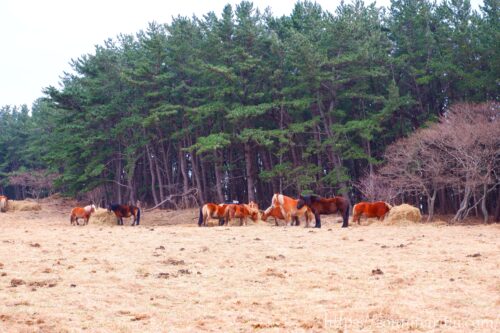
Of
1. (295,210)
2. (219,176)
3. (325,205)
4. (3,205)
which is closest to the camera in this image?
(325,205)

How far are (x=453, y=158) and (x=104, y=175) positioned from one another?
2999 centimetres

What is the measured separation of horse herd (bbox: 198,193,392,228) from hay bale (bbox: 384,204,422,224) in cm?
37

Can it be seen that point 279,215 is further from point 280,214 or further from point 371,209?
point 371,209

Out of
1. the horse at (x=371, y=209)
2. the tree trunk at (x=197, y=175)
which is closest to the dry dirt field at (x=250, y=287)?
the horse at (x=371, y=209)

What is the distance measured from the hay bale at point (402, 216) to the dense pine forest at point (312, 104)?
165 inches

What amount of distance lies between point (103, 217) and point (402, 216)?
46.1ft

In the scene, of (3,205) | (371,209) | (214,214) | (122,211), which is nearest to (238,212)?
(214,214)

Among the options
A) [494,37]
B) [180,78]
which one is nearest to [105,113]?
[180,78]

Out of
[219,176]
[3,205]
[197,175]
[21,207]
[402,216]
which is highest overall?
[197,175]

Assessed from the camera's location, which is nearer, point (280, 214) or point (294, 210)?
point (294, 210)

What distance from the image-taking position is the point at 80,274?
903 centimetres

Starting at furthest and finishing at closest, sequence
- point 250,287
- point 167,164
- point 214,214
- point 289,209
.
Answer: point 167,164 → point 214,214 → point 289,209 → point 250,287

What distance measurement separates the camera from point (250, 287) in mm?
8234

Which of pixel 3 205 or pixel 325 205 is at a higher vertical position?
pixel 3 205
